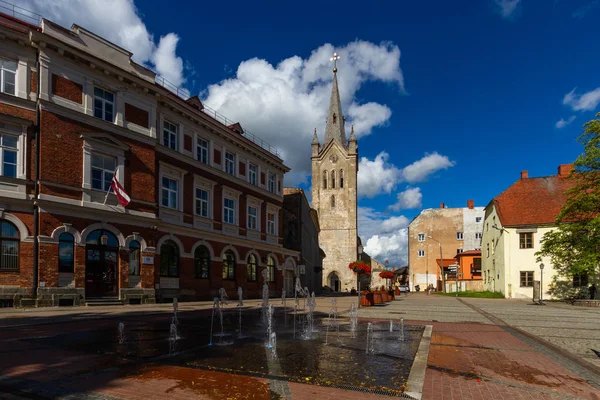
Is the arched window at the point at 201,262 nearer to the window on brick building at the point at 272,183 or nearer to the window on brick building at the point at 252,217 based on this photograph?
the window on brick building at the point at 252,217

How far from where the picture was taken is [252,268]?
34.4 m

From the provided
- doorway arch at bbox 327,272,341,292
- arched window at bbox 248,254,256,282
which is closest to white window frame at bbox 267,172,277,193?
arched window at bbox 248,254,256,282

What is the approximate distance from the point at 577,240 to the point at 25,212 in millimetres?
33080

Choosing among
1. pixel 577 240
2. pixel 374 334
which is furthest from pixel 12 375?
pixel 577 240

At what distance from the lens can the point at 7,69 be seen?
60.2 feet

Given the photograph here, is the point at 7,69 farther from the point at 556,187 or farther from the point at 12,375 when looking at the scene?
the point at 556,187

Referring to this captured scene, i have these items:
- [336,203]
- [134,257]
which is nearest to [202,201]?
[134,257]

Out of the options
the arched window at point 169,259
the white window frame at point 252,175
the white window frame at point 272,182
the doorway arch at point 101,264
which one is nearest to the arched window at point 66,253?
the doorway arch at point 101,264

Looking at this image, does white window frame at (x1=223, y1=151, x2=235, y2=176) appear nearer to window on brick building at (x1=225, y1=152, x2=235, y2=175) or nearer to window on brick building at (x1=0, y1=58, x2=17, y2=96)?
window on brick building at (x1=225, y1=152, x2=235, y2=175)

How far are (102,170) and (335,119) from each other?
61.9m

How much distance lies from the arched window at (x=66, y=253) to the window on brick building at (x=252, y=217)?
1597 cm

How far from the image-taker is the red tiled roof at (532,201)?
38062 mm

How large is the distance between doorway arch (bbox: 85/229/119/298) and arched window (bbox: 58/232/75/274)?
2.37ft

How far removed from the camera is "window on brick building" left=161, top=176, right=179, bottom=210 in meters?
25.9
